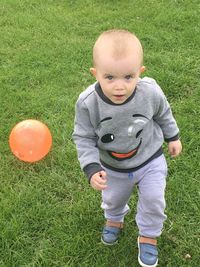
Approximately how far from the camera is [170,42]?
215 inches

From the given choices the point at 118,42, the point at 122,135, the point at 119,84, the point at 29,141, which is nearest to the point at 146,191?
the point at 122,135

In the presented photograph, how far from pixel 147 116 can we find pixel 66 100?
211 centimetres

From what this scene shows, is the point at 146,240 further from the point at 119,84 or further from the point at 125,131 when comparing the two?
the point at 119,84

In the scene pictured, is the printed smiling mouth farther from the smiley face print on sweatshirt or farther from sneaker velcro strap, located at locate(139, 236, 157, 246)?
sneaker velcro strap, located at locate(139, 236, 157, 246)

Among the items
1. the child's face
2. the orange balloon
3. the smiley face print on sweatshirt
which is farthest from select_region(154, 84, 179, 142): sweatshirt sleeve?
the orange balloon

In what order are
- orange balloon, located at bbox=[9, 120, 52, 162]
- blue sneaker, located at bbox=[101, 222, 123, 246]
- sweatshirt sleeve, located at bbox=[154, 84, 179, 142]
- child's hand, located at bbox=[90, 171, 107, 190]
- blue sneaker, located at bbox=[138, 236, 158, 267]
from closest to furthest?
child's hand, located at bbox=[90, 171, 107, 190] < sweatshirt sleeve, located at bbox=[154, 84, 179, 142] < blue sneaker, located at bbox=[138, 236, 158, 267] < blue sneaker, located at bbox=[101, 222, 123, 246] < orange balloon, located at bbox=[9, 120, 52, 162]

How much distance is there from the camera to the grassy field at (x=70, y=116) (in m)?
3.09

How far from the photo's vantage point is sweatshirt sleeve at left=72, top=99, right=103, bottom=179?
2.52 metres

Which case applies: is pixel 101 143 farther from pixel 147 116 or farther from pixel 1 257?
pixel 1 257

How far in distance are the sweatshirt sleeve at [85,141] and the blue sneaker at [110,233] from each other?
70cm

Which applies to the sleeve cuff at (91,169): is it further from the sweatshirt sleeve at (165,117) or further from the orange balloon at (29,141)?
the orange balloon at (29,141)

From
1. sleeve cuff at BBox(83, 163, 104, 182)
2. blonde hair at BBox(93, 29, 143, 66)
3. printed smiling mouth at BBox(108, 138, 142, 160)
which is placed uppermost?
blonde hair at BBox(93, 29, 143, 66)

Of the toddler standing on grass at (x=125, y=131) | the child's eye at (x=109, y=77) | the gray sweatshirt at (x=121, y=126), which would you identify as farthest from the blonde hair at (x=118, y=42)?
the gray sweatshirt at (x=121, y=126)

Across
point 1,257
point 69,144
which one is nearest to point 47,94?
point 69,144
